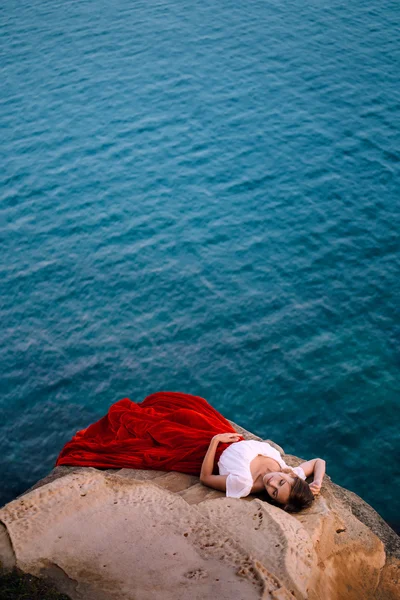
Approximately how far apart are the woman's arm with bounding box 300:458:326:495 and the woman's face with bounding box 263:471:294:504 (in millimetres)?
229

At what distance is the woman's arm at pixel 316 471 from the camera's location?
144 inches

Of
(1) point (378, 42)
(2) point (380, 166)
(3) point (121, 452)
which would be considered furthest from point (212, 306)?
(1) point (378, 42)

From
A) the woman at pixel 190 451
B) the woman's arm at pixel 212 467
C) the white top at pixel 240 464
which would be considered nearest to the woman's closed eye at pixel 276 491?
the woman at pixel 190 451

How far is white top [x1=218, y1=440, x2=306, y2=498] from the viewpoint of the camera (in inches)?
141

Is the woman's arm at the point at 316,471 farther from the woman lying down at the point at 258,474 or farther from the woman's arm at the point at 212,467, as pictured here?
the woman's arm at the point at 212,467

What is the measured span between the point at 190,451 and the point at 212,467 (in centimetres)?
24

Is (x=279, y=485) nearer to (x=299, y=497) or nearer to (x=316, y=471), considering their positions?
(x=299, y=497)

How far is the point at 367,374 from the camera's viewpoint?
596 centimetres

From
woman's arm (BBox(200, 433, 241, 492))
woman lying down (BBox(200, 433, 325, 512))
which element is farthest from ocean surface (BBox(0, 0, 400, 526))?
woman's arm (BBox(200, 433, 241, 492))

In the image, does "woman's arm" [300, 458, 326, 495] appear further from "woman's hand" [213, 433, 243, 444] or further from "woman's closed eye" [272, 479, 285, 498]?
"woman's hand" [213, 433, 243, 444]

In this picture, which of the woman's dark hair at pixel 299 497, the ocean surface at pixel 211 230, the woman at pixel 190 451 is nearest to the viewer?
the woman's dark hair at pixel 299 497

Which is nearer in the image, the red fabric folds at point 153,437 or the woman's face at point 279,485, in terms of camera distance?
the woman's face at point 279,485

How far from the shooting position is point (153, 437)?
4148 mm

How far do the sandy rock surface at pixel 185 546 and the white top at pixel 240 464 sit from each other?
9 cm
